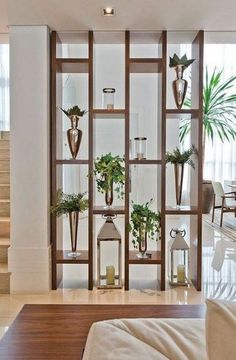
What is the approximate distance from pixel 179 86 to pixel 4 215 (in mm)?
2462

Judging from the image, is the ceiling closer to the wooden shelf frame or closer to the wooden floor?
the wooden shelf frame

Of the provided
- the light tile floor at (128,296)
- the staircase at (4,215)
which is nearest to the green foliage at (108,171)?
the light tile floor at (128,296)

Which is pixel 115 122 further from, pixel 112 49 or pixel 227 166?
pixel 227 166

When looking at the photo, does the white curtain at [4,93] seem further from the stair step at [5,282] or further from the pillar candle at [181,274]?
the pillar candle at [181,274]

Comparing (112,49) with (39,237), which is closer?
(39,237)

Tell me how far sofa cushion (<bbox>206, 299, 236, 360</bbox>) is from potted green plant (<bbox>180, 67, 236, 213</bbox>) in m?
7.99

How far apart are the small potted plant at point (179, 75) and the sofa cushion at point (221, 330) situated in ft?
10.3

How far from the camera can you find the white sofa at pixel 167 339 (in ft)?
2.62

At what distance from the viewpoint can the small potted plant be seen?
3770 millimetres

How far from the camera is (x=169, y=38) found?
3885 millimetres

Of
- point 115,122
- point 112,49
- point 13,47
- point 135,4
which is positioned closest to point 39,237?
point 13,47

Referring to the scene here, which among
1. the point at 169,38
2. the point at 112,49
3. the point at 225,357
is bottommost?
the point at 225,357

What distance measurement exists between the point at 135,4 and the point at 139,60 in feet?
2.24

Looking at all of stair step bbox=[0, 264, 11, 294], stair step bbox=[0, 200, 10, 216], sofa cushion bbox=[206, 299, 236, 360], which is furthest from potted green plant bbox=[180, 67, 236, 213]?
sofa cushion bbox=[206, 299, 236, 360]
